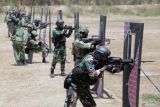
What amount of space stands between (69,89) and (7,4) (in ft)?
188

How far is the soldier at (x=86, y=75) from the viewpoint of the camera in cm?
807

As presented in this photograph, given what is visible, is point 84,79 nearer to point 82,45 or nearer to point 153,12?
point 82,45

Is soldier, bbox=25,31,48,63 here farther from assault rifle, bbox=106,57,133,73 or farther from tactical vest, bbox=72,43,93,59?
assault rifle, bbox=106,57,133,73

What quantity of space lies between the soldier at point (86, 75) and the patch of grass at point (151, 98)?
12.3 ft

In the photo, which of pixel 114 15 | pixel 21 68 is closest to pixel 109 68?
pixel 21 68

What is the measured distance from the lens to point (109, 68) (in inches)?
316

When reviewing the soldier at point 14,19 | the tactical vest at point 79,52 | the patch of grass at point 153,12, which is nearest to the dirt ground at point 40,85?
the tactical vest at point 79,52

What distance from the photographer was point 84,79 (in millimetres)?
8500

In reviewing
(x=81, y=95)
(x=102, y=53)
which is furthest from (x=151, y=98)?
(x=102, y=53)

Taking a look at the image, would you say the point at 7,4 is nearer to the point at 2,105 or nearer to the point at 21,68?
the point at 21,68

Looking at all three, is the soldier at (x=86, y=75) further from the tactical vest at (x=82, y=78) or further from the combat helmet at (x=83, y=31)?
the combat helmet at (x=83, y=31)

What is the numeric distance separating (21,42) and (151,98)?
783 centimetres

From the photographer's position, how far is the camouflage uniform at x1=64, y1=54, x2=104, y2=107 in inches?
320

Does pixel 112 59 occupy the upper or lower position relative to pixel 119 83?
upper
